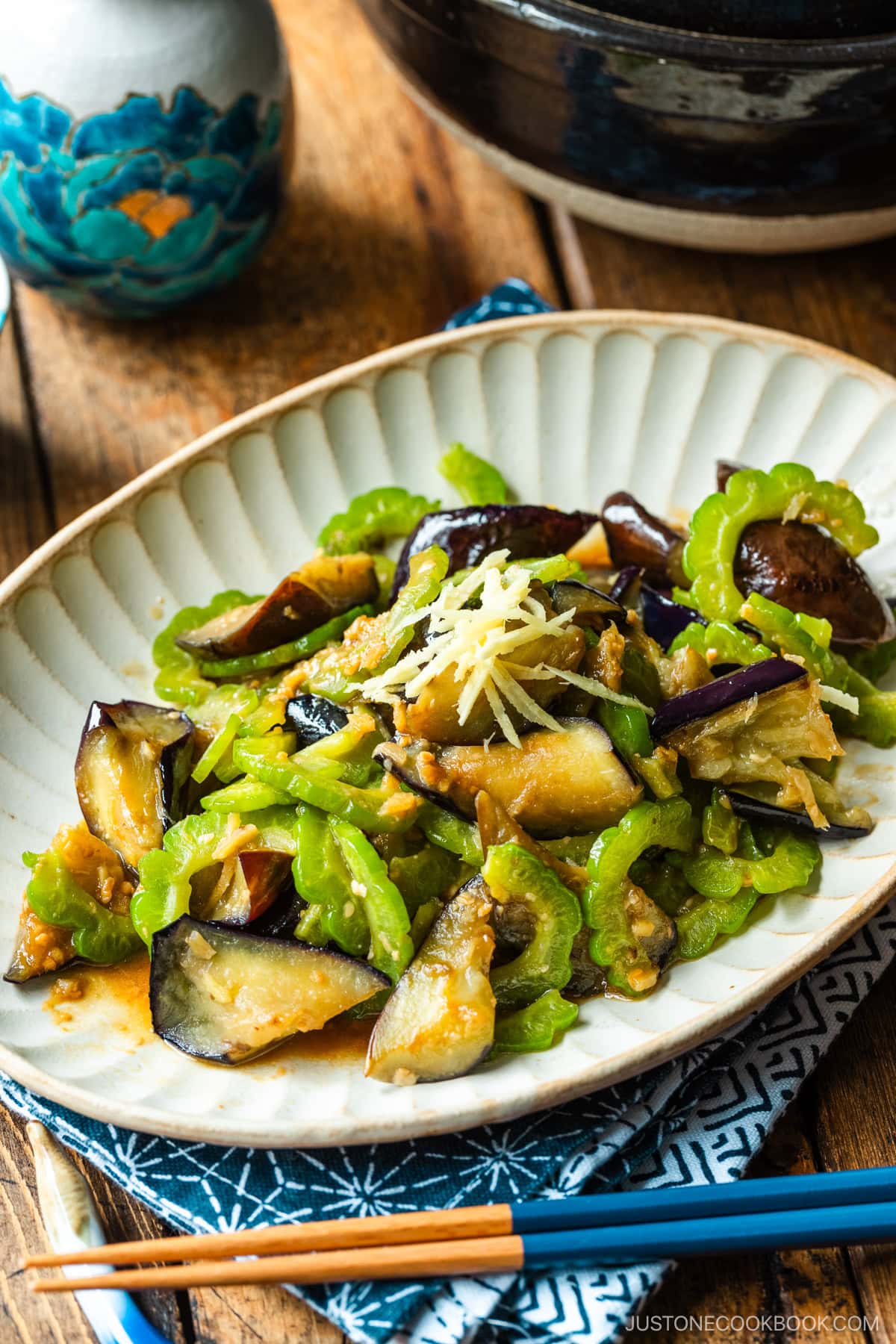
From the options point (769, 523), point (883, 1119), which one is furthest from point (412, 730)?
point (883, 1119)

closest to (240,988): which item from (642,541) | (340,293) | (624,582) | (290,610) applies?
(290,610)

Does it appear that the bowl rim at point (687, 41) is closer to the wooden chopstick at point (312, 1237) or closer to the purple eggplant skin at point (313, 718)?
the purple eggplant skin at point (313, 718)

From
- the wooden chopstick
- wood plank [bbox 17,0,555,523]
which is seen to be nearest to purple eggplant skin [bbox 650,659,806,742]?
the wooden chopstick

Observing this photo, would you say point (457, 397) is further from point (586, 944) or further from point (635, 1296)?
point (635, 1296)

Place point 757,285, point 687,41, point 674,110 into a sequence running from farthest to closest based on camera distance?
1. point 757,285
2. point 674,110
3. point 687,41

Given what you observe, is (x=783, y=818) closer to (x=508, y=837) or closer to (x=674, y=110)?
(x=508, y=837)
